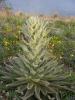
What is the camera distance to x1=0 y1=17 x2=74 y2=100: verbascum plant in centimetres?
1025

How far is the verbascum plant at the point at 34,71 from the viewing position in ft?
33.6

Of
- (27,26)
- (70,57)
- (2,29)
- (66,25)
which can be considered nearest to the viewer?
(27,26)

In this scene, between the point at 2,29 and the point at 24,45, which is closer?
the point at 24,45

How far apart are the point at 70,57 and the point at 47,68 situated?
8.73 ft

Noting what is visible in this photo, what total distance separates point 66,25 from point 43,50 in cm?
766

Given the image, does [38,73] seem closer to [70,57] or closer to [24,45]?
[24,45]

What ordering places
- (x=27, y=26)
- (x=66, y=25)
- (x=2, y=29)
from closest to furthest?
(x=27, y=26) < (x=2, y=29) < (x=66, y=25)

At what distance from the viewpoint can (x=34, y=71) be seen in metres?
10.3

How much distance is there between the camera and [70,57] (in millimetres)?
13078

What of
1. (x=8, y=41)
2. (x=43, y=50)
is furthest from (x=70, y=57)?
(x=43, y=50)

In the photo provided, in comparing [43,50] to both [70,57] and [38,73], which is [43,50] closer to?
[38,73]

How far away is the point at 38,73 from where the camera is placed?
10383 mm

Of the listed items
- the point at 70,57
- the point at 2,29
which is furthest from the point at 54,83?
the point at 2,29

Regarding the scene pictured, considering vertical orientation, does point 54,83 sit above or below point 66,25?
below
